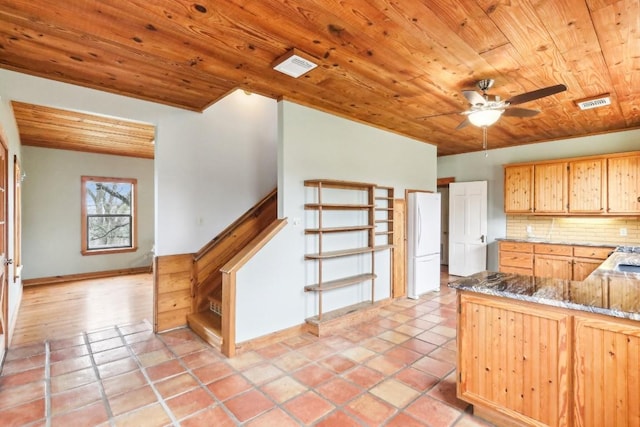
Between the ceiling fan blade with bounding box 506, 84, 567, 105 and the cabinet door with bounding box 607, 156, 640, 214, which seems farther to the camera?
the cabinet door with bounding box 607, 156, 640, 214

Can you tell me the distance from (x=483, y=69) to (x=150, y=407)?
3.93m

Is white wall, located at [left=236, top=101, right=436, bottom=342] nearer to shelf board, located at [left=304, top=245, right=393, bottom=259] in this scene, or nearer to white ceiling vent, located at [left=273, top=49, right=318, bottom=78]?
shelf board, located at [left=304, top=245, right=393, bottom=259]

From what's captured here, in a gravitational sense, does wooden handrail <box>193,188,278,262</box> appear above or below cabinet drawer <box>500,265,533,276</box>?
above

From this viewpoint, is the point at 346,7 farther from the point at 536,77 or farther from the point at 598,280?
the point at 598,280

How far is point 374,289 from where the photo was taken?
470cm

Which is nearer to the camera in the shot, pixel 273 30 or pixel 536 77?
pixel 273 30

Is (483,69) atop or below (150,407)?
atop

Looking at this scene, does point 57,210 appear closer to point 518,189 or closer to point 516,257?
point 516,257

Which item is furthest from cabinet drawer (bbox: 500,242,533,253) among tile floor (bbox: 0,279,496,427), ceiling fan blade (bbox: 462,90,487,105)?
ceiling fan blade (bbox: 462,90,487,105)

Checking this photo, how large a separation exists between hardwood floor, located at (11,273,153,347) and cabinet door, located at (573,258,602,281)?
6.28 metres

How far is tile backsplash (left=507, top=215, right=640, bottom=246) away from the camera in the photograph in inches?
197

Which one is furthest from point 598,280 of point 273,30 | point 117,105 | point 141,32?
point 117,105

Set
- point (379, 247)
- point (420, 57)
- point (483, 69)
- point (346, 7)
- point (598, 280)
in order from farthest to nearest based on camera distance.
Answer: point (379, 247) → point (483, 69) → point (420, 57) → point (598, 280) → point (346, 7)

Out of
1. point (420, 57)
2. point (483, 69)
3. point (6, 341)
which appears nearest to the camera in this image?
point (420, 57)
